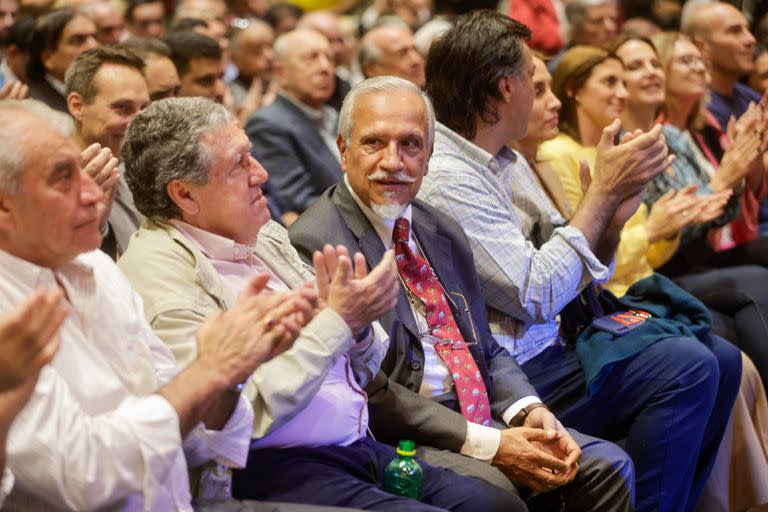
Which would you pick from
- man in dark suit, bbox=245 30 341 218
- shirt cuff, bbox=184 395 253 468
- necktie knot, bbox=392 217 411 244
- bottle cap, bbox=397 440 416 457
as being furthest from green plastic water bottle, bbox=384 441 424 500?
man in dark suit, bbox=245 30 341 218

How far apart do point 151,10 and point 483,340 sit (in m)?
4.34

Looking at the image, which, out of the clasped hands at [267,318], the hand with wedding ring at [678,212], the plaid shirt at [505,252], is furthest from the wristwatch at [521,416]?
the hand with wedding ring at [678,212]

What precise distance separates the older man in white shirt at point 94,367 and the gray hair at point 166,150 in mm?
360

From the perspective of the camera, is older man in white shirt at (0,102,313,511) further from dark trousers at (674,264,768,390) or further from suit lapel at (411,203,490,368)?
dark trousers at (674,264,768,390)

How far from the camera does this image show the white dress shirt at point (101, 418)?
147 cm

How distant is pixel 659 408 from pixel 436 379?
2.10 ft

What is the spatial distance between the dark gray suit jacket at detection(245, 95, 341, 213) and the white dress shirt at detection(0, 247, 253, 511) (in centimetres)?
264

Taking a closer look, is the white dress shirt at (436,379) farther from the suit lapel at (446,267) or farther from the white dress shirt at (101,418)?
the white dress shirt at (101,418)

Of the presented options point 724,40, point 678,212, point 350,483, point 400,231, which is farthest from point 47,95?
point 724,40

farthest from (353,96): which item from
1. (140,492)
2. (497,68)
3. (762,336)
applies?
(762,336)

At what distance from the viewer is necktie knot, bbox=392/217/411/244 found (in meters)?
2.47

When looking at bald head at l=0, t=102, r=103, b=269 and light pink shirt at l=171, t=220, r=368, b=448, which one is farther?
light pink shirt at l=171, t=220, r=368, b=448

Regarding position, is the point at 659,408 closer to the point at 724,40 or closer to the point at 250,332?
the point at 250,332

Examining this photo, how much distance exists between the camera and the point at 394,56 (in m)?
5.20
